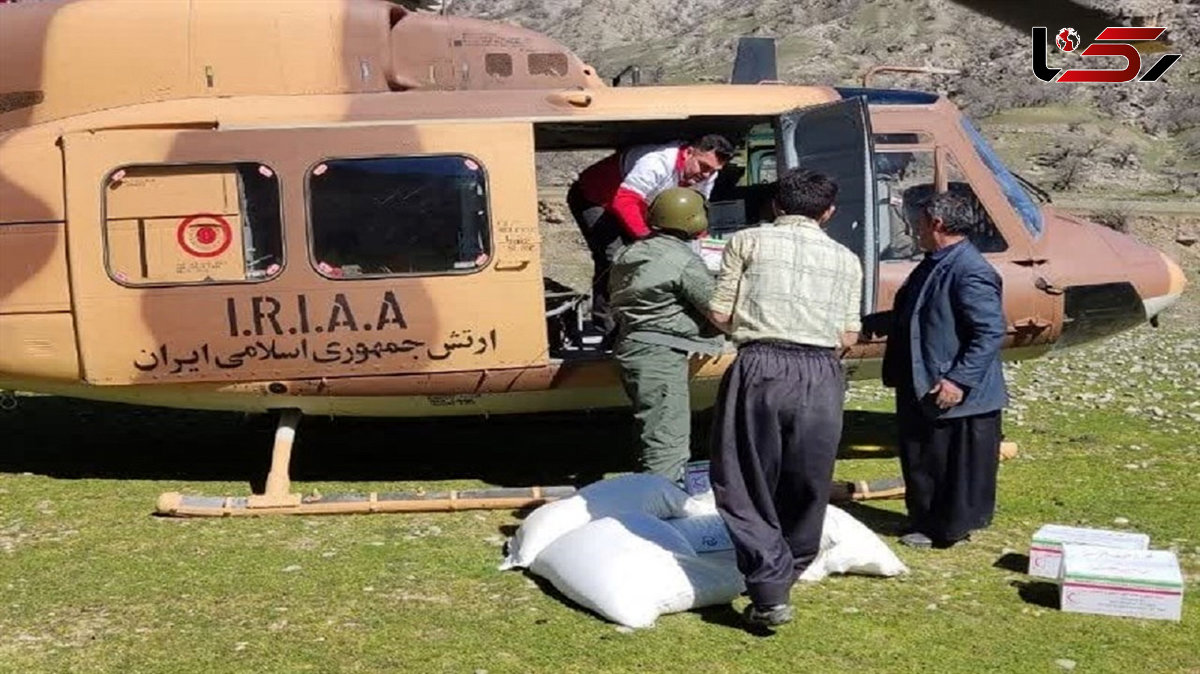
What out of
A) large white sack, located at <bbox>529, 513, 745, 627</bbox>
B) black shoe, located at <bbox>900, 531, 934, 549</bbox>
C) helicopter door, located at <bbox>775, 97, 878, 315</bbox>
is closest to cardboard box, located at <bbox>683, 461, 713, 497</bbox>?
large white sack, located at <bbox>529, 513, 745, 627</bbox>

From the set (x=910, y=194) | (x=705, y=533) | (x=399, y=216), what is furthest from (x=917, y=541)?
(x=399, y=216)

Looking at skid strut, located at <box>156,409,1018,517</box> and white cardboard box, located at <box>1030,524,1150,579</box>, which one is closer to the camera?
white cardboard box, located at <box>1030,524,1150,579</box>

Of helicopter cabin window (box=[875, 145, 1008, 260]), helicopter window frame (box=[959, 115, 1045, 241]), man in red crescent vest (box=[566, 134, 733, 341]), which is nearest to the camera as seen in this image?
man in red crescent vest (box=[566, 134, 733, 341])

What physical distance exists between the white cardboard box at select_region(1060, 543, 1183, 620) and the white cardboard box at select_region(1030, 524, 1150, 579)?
215 mm

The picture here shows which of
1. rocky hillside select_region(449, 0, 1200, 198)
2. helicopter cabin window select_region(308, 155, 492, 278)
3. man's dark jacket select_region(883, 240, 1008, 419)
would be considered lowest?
rocky hillside select_region(449, 0, 1200, 198)

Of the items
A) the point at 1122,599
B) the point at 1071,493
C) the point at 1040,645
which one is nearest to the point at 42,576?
the point at 1040,645

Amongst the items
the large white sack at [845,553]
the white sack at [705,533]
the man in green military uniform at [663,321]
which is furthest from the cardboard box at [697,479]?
the large white sack at [845,553]

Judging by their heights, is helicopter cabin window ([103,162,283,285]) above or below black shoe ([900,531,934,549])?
above

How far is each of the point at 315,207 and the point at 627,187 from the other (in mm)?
1747

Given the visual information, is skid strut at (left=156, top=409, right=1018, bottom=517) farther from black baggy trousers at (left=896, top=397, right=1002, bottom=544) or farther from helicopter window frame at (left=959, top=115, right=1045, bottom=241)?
helicopter window frame at (left=959, top=115, right=1045, bottom=241)

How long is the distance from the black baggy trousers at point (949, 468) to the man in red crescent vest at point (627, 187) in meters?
1.72

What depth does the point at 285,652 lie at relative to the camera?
4.81 metres

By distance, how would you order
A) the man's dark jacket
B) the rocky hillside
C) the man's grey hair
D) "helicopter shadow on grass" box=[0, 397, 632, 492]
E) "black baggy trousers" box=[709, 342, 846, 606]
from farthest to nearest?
the rocky hillside, "helicopter shadow on grass" box=[0, 397, 632, 492], the man's grey hair, the man's dark jacket, "black baggy trousers" box=[709, 342, 846, 606]

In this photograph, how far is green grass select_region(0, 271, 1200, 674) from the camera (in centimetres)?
476
